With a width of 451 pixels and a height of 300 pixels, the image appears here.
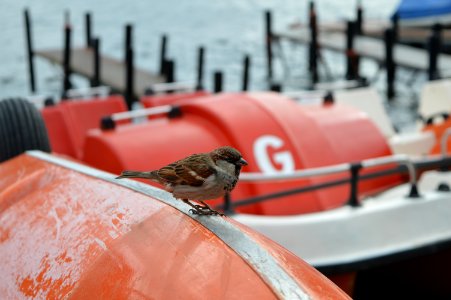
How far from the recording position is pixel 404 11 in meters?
17.0

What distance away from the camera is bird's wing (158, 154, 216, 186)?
189 cm

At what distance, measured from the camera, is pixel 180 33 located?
26.1 m

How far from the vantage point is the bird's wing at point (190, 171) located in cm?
189

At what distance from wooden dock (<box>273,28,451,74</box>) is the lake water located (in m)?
1.15

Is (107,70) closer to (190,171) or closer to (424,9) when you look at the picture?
(424,9)

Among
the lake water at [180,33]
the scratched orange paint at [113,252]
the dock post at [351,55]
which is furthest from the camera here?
the lake water at [180,33]

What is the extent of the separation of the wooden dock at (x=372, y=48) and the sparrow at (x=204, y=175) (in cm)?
1154

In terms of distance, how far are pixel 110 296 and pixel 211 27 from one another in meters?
26.1

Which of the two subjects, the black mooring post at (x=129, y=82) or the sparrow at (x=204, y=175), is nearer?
the sparrow at (x=204, y=175)

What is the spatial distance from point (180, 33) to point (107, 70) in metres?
11.9

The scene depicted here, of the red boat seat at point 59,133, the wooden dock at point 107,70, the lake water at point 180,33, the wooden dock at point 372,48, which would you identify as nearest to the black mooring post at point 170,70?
the wooden dock at point 107,70

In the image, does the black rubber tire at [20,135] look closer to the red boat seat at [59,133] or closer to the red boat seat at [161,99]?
the red boat seat at [59,133]

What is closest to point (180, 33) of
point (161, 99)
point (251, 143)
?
point (161, 99)

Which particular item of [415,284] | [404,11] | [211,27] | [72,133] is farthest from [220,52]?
[415,284]
